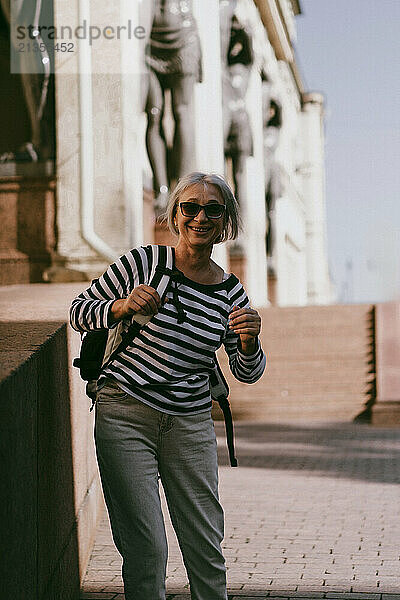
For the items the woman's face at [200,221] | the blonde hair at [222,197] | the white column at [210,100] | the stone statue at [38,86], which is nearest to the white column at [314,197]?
the white column at [210,100]

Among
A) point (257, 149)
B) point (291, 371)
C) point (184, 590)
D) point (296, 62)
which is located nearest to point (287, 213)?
point (296, 62)

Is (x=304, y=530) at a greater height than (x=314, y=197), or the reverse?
(x=314, y=197)

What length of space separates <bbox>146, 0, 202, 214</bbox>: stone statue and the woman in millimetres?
16030

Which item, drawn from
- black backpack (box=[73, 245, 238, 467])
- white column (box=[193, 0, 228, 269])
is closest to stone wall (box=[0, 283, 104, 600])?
black backpack (box=[73, 245, 238, 467])

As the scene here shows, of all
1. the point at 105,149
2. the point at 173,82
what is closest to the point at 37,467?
the point at 105,149

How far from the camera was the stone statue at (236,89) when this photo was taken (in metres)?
25.7

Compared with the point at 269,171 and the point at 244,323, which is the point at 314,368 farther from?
the point at 269,171

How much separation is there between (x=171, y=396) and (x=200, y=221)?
0.63m

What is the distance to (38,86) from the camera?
16.1m

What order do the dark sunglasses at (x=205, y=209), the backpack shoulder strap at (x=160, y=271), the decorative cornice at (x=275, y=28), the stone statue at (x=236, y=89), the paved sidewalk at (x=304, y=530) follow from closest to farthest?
the backpack shoulder strap at (x=160, y=271) → the dark sunglasses at (x=205, y=209) → the paved sidewalk at (x=304, y=530) → the stone statue at (x=236, y=89) → the decorative cornice at (x=275, y=28)

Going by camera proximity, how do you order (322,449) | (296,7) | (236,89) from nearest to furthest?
(322,449)
(236,89)
(296,7)

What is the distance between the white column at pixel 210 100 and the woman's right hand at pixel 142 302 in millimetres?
18270

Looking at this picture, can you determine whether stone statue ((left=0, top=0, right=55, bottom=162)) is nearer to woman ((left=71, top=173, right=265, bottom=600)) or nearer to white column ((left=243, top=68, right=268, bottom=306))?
white column ((left=243, top=68, right=268, bottom=306))

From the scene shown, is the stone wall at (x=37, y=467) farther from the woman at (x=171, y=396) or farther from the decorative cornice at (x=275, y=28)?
the decorative cornice at (x=275, y=28)
